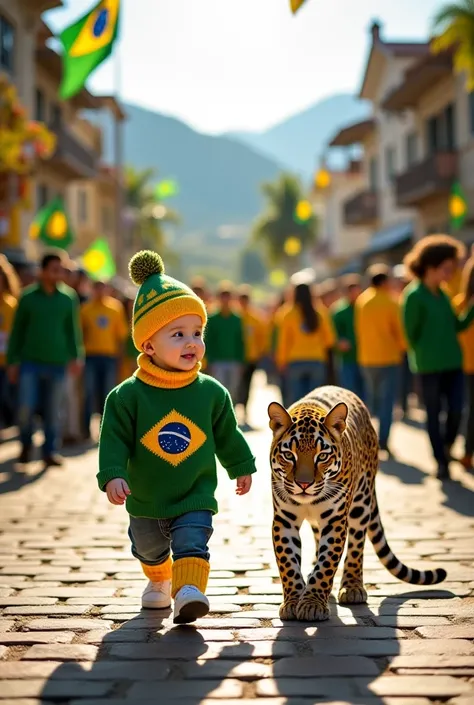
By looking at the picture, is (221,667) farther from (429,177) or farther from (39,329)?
(429,177)

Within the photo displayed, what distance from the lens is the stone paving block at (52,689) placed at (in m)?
3.68

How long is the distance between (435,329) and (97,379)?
6.12 meters

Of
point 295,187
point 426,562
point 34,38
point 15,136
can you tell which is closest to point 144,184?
point 295,187

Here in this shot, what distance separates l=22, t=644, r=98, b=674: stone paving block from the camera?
13.7ft

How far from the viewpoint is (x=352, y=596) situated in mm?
5078

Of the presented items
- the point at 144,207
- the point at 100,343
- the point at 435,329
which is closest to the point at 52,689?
the point at 435,329

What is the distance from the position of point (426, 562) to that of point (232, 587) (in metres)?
1.19

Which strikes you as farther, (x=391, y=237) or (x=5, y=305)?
(x=391, y=237)

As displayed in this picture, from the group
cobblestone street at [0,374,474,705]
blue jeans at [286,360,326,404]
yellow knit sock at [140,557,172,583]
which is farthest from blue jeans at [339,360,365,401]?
yellow knit sock at [140,557,172,583]

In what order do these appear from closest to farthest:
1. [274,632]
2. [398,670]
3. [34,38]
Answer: [398,670] < [274,632] < [34,38]

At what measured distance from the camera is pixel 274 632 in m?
4.52

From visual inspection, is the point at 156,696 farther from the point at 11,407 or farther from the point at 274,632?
the point at 11,407

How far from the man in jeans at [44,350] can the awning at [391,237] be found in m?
28.1

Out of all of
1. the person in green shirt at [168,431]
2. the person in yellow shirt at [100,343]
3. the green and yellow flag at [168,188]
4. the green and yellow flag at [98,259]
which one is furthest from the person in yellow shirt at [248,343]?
the green and yellow flag at [168,188]
